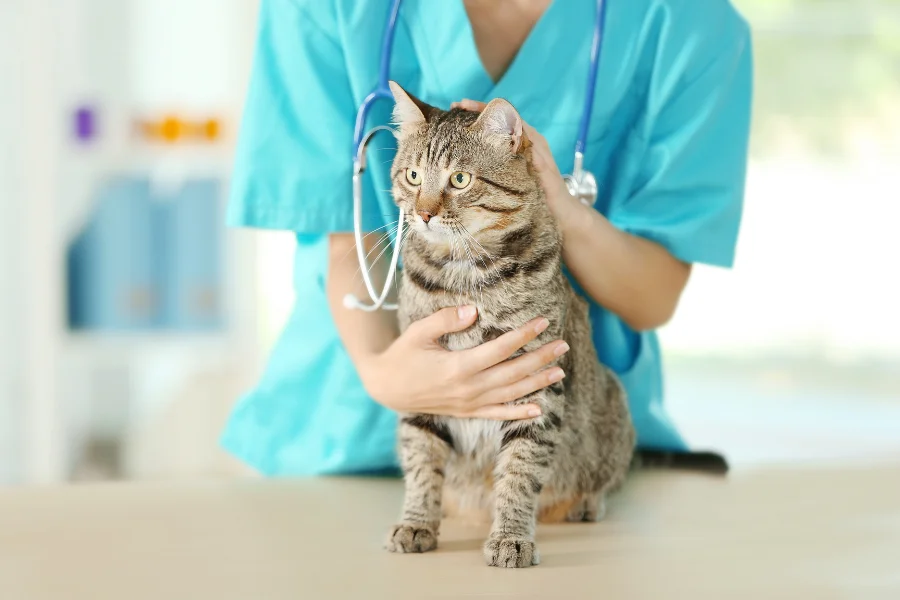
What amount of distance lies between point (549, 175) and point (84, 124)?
1604mm

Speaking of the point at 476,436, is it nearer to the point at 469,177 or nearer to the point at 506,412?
the point at 506,412

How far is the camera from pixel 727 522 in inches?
41.1

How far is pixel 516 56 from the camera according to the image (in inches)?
44.3

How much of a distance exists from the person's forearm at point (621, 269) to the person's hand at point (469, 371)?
179 mm

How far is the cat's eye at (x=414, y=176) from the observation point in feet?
3.03

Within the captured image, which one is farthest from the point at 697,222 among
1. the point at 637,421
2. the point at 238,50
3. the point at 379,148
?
the point at 238,50

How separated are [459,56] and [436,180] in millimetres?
261

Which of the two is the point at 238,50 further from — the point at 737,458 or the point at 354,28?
the point at 737,458

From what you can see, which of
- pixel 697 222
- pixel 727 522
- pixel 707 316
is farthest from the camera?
pixel 707 316

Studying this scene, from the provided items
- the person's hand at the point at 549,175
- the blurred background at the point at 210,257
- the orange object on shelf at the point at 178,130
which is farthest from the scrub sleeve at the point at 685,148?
the orange object on shelf at the point at 178,130

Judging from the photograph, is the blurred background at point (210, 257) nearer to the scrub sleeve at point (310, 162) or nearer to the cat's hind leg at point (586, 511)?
the scrub sleeve at point (310, 162)

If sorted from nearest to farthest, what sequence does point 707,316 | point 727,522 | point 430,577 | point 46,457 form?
point 430,577 < point 727,522 < point 46,457 < point 707,316

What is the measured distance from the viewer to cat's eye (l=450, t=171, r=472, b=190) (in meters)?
0.90

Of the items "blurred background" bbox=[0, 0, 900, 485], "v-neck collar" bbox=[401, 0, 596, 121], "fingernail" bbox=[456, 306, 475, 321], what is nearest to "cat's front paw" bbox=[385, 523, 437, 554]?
"fingernail" bbox=[456, 306, 475, 321]
